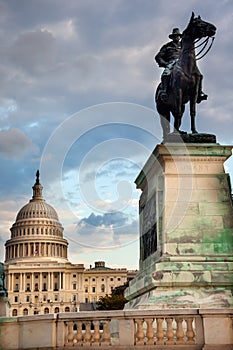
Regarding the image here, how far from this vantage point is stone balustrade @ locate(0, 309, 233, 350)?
1237 centimetres

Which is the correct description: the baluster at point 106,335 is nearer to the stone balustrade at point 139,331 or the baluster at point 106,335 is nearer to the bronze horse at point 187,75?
the stone balustrade at point 139,331

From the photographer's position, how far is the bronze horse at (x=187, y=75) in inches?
737

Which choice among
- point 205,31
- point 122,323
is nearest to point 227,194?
point 205,31

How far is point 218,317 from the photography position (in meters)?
12.5

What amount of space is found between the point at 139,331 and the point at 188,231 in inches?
201

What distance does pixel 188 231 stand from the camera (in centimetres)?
1702

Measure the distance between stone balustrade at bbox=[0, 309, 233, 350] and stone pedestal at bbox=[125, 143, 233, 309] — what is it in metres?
3.02

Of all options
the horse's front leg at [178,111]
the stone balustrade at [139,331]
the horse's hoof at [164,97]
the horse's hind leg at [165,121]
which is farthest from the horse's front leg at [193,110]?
the stone balustrade at [139,331]

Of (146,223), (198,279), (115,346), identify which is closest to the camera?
(115,346)

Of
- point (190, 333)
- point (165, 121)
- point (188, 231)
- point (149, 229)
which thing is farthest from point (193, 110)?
point (190, 333)

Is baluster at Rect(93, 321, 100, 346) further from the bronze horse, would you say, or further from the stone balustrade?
the bronze horse

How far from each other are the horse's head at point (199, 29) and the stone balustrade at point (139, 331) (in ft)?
31.6

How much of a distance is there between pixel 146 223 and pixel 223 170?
3275mm

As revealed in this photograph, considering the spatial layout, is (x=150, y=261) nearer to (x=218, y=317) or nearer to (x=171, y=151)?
(x=171, y=151)
